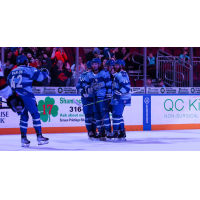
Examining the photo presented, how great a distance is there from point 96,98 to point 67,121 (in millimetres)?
2432

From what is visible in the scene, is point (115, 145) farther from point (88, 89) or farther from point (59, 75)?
point (59, 75)

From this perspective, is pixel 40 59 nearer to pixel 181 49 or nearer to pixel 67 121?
pixel 67 121

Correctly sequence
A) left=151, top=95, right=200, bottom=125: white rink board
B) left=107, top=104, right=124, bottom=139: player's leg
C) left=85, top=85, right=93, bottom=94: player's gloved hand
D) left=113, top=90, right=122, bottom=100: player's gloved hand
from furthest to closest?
left=151, top=95, right=200, bottom=125: white rink board < left=85, top=85, right=93, bottom=94: player's gloved hand < left=107, top=104, right=124, bottom=139: player's leg < left=113, top=90, right=122, bottom=100: player's gloved hand

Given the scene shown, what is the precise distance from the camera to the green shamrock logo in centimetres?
1052

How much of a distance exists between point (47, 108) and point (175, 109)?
4135mm

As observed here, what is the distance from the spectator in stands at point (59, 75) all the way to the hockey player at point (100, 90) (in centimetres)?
248

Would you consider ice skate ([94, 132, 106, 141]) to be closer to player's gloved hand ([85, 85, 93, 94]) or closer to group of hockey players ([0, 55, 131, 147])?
group of hockey players ([0, 55, 131, 147])

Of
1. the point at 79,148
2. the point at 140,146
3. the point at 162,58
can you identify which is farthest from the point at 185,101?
the point at 79,148

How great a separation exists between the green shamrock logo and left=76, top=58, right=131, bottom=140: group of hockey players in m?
2.01

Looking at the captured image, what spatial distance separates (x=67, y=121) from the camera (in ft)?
35.4

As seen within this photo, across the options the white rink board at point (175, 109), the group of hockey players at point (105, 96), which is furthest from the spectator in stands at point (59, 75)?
the white rink board at point (175, 109)

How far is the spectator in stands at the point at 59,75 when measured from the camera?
1098 cm

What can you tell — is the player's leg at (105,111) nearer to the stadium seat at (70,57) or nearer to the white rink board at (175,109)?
the white rink board at (175,109)

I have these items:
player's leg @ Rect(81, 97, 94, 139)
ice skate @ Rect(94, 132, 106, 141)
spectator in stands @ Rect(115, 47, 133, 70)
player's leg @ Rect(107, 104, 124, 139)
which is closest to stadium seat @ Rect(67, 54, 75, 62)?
spectator in stands @ Rect(115, 47, 133, 70)
